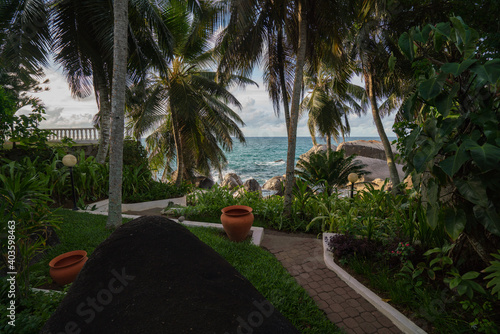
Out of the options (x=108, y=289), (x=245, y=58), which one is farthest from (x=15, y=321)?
(x=245, y=58)

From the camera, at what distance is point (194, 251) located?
176 cm

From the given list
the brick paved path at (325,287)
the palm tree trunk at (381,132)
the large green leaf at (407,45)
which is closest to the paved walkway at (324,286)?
the brick paved path at (325,287)

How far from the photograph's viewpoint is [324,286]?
3.79 meters

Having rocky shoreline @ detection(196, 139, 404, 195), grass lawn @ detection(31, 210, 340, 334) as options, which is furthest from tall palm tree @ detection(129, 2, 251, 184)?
grass lawn @ detection(31, 210, 340, 334)

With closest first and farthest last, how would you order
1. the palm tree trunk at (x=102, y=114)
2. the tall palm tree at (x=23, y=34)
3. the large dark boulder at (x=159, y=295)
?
the large dark boulder at (x=159, y=295) → the tall palm tree at (x=23, y=34) → the palm tree trunk at (x=102, y=114)

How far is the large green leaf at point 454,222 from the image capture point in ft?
8.65

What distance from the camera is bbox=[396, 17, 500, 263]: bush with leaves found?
2.31m

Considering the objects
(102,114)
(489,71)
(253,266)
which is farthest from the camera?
(102,114)

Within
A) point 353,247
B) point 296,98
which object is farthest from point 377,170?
point 353,247

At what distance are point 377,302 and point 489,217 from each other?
1563 millimetres

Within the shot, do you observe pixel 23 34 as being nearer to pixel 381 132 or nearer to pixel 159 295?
pixel 159 295

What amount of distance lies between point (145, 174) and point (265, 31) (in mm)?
6348

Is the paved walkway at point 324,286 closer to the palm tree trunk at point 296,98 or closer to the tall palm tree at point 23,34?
the palm tree trunk at point 296,98

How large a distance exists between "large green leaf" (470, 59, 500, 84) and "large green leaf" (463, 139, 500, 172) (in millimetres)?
554
